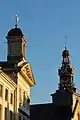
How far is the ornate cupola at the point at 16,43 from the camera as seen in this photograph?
75625 mm

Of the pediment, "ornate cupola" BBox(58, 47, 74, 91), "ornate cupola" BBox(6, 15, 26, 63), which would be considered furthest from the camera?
"ornate cupola" BBox(58, 47, 74, 91)

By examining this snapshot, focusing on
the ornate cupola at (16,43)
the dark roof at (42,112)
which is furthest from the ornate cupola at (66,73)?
the ornate cupola at (16,43)

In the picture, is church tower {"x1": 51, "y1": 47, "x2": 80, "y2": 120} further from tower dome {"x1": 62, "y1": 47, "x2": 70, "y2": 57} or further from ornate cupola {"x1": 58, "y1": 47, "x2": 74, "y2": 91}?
Answer: tower dome {"x1": 62, "y1": 47, "x2": 70, "y2": 57}

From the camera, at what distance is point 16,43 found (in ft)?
250

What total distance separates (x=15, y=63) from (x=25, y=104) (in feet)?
28.1

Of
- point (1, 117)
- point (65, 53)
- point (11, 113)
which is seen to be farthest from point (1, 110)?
point (65, 53)

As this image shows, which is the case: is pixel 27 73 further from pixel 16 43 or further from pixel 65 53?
pixel 65 53

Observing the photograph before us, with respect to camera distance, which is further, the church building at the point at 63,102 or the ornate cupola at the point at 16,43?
the church building at the point at 63,102

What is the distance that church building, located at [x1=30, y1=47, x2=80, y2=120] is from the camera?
4311 inches

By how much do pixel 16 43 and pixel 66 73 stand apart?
138 ft

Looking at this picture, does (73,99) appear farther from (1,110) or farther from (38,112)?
(1,110)

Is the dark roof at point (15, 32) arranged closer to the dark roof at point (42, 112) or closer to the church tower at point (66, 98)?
the church tower at point (66, 98)

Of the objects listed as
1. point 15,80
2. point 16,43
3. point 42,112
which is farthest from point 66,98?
point 15,80

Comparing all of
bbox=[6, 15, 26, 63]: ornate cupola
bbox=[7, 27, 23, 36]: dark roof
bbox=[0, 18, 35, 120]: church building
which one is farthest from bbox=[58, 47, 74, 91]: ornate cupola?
bbox=[7, 27, 23, 36]: dark roof
